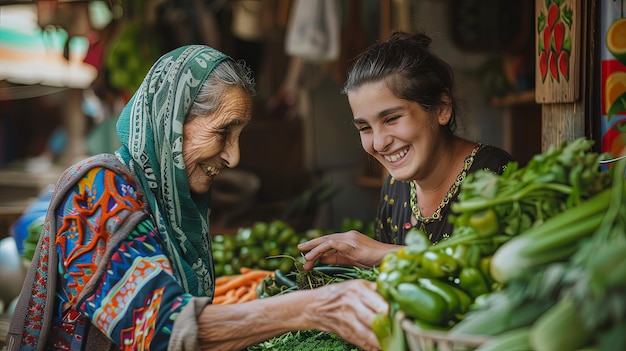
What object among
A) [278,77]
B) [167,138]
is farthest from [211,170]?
[278,77]

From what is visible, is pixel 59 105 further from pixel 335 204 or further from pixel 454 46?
pixel 454 46

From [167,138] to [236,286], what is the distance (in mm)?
1305

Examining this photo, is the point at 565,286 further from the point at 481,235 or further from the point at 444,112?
the point at 444,112

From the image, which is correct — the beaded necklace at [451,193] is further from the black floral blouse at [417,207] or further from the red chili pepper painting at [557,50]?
the red chili pepper painting at [557,50]

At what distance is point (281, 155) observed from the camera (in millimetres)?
7219

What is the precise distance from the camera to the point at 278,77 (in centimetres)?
770

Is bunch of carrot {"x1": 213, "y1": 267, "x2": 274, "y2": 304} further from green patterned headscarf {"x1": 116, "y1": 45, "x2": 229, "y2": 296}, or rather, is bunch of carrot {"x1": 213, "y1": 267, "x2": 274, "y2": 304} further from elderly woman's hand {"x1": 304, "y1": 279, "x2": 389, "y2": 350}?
elderly woman's hand {"x1": 304, "y1": 279, "x2": 389, "y2": 350}

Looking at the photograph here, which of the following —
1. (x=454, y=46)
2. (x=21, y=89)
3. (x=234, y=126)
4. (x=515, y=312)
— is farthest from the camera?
(x=21, y=89)

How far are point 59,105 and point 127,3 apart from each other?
2.38m

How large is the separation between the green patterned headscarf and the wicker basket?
818 mm

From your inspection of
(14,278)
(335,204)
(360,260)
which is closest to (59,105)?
(335,204)

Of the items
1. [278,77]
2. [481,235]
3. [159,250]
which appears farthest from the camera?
[278,77]

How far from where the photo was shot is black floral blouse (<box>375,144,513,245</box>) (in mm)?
2804

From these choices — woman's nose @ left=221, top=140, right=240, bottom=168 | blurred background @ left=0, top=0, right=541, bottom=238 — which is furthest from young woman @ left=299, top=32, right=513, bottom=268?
blurred background @ left=0, top=0, right=541, bottom=238
